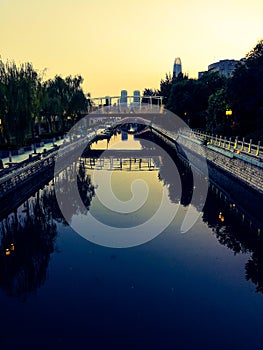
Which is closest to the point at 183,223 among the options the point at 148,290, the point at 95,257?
the point at 95,257

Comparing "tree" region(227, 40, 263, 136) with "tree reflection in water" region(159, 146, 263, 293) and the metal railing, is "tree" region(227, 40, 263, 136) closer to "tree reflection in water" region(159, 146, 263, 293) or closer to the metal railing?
the metal railing

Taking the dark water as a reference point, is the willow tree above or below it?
above

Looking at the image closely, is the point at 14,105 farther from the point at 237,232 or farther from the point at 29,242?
the point at 237,232

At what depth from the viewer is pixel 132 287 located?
11.5 metres

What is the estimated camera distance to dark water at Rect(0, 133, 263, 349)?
8.94m

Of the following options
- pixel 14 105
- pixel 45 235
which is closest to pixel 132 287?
pixel 45 235

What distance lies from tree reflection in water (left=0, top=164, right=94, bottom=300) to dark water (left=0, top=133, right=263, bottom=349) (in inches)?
1.9

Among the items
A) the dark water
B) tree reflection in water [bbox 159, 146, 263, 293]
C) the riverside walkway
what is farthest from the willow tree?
the riverside walkway

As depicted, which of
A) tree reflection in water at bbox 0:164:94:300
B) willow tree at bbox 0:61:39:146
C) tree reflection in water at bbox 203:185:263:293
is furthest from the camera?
willow tree at bbox 0:61:39:146

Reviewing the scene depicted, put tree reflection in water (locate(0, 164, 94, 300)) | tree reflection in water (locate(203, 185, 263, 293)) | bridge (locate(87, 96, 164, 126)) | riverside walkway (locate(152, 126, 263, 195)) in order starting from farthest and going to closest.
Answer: bridge (locate(87, 96, 164, 126))
riverside walkway (locate(152, 126, 263, 195))
tree reflection in water (locate(203, 185, 263, 293))
tree reflection in water (locate(0, 164, 94, 300))

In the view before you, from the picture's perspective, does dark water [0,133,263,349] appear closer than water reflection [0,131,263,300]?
Yes

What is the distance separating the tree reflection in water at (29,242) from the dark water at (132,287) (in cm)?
5

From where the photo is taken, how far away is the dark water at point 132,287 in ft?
29.3

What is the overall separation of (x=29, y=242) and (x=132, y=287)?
6.89 meters
